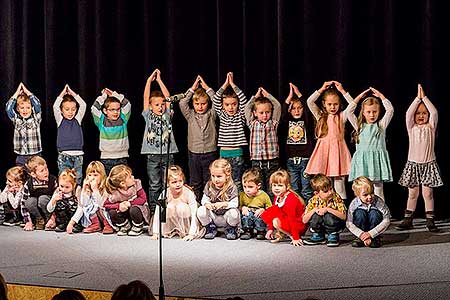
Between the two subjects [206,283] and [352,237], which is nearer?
[206,283]

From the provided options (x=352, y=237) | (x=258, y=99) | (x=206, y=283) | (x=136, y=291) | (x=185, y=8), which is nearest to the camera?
(x=136, y=291)

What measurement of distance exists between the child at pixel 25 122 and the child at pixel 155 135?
2.96ft

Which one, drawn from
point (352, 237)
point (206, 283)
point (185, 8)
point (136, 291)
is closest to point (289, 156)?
point (352, 237)

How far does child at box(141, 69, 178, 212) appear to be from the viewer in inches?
266

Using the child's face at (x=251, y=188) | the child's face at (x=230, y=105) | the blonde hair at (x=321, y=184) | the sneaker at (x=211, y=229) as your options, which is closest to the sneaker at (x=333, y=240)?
the blonde hair at (x=321, y=184)

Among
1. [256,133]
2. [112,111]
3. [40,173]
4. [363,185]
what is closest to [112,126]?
[112,111]

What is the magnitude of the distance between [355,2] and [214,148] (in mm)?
1521

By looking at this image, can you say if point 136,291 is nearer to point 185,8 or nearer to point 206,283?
point 206,283

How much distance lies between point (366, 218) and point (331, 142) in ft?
2.85

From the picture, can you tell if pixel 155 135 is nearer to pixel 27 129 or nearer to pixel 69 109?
pixel 69 109

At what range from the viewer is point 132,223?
251 inches

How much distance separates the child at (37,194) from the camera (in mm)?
6664

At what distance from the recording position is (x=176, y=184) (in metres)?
6.13

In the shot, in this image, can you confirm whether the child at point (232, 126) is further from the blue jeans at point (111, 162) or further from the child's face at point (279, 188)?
→ the blue jeans at point (111, 162)
